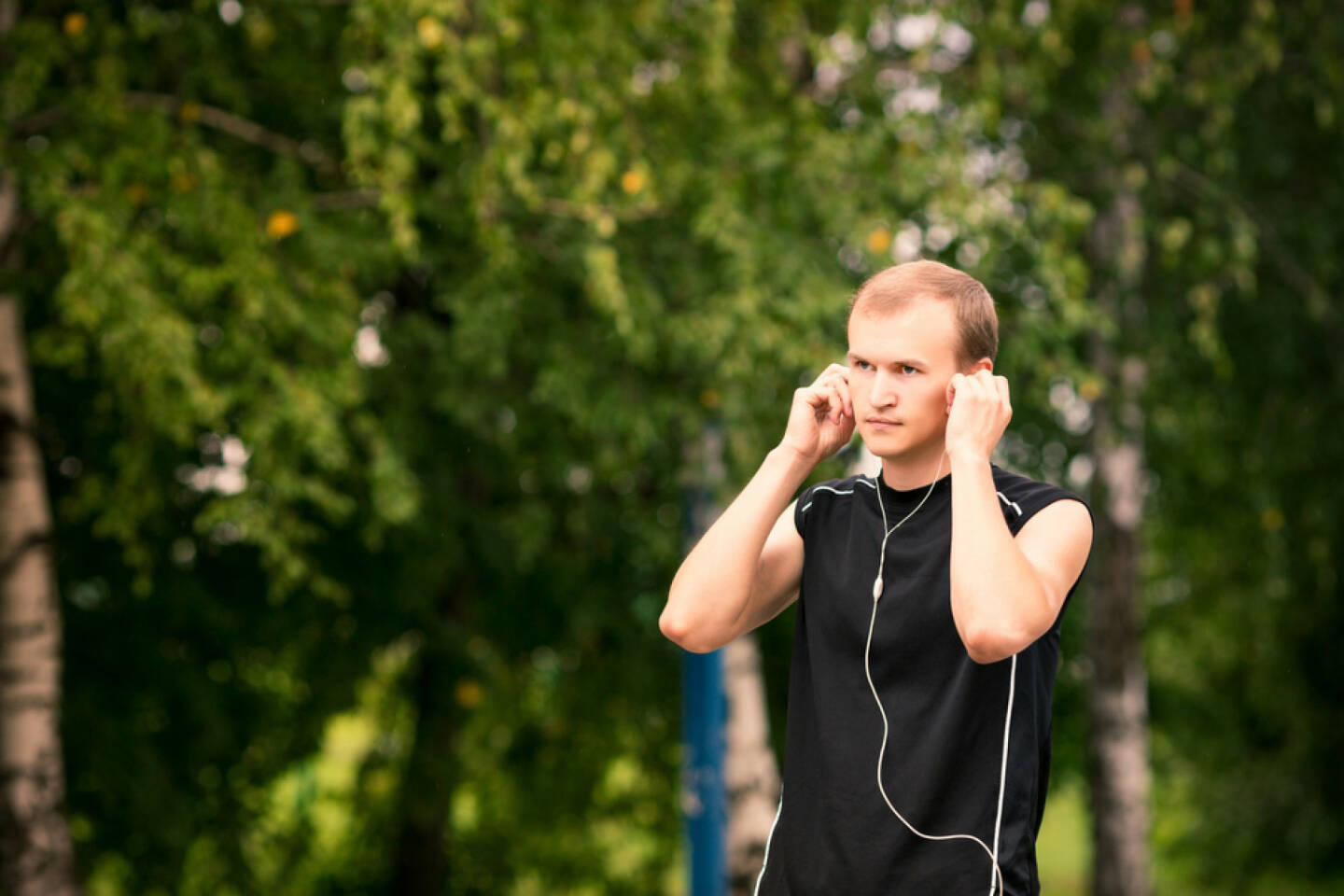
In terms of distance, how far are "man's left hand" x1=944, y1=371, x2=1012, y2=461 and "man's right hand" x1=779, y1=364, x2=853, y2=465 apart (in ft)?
0.72

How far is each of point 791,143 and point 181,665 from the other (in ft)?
13.1

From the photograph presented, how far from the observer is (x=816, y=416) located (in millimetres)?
2023

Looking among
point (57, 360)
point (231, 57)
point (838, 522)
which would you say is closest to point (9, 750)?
point (57, 360)

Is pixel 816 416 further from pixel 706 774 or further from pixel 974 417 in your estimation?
pixel 706 774

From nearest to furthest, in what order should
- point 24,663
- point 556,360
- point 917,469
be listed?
point 917,469, point 24,663, point 556,360

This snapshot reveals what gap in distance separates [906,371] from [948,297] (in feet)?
0.37

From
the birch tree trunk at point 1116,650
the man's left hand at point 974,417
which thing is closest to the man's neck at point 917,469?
the man's left hand at point 974,417

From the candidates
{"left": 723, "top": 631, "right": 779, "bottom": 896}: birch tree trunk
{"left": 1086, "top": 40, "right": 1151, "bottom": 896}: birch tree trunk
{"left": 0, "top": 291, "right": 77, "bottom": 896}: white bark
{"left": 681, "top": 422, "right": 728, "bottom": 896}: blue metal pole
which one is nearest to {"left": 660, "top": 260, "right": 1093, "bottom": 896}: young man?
{"left": 0, "top": 291, "right": 77, "bottom": 896}: white bark

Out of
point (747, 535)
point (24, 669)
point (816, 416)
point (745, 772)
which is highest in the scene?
point (816, 416)

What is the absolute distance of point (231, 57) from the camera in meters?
5.80

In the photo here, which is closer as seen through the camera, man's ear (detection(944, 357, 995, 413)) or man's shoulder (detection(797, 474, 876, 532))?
man's ear (detection(944, 357, 995, 413))

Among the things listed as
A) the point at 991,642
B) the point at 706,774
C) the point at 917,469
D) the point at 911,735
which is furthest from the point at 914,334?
the point at 706,774

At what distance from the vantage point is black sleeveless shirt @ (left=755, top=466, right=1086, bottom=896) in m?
1.80

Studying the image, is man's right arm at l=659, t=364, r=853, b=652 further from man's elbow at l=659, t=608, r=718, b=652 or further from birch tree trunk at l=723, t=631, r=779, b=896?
birch tree trunk at l=723, t=631, r=779, b=896
